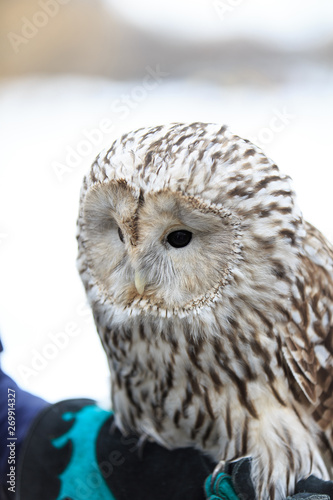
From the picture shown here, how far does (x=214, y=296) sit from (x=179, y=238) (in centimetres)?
20

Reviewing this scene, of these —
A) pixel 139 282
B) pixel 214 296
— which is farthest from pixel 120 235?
pixel 214 296

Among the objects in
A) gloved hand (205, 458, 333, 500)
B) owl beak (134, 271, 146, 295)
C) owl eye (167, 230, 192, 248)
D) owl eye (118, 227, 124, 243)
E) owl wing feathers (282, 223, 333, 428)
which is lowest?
gloved hand (205, 458, 333, 500)

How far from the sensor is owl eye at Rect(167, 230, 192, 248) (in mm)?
1263

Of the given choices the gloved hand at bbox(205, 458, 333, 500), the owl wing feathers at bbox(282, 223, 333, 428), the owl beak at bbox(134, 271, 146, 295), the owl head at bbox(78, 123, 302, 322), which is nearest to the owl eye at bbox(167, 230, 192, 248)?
the owl head at bbox(78, 123, 302, 322)

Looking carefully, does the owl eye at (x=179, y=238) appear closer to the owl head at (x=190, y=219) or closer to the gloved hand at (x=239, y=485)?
the owl head at (x=190, y=219)

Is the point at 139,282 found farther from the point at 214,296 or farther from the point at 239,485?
the point at 239,485

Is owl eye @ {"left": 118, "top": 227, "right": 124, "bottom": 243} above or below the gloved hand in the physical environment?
above

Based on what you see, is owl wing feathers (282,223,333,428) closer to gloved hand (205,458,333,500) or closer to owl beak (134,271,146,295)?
gloved hand (205,458,333,500)

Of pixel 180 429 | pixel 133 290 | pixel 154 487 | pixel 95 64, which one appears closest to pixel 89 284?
pixel 133 290

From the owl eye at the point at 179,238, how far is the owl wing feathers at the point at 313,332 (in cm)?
38

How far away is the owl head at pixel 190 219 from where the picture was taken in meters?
1.22

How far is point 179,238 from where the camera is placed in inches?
50.0

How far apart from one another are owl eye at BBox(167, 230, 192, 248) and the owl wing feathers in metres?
0.38

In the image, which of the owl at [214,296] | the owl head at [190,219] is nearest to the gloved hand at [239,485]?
Result: the owl at [214,296]
